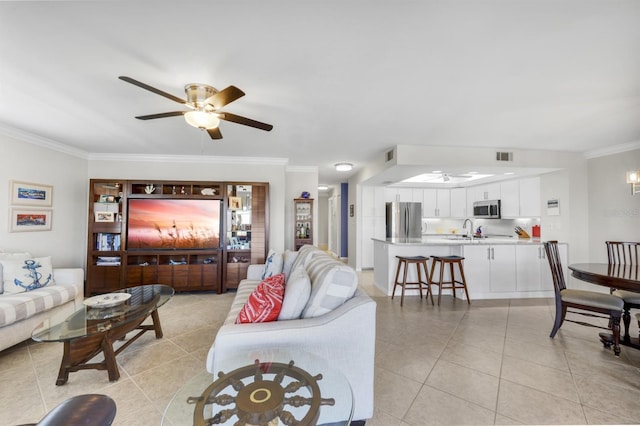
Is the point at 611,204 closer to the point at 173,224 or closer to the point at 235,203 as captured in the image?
the point at 235,203

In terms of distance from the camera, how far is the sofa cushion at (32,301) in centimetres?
238

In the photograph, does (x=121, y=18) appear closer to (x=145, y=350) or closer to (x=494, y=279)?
(x=145, y=350)

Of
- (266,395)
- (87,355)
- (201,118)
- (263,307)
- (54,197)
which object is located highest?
(201,118)

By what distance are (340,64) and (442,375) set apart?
254 cm

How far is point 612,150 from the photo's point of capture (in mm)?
3979

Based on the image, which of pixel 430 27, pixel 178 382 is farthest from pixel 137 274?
pixel 430 27

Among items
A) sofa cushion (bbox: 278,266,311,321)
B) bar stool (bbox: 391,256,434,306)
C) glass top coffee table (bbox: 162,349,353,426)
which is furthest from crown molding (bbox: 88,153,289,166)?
glass top coffee table (bbox: 162,349,353,426)

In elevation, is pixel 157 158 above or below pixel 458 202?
above

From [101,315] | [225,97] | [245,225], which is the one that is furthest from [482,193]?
[101,315]

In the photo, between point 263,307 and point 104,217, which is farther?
point 104,217

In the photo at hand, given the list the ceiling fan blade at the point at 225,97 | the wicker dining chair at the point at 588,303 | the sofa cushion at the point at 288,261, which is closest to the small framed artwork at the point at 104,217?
the sofa cushion at the point at 288,261

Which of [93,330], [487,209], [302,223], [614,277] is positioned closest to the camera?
[93,330]

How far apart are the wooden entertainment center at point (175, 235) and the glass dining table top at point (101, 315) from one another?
1.65 meters

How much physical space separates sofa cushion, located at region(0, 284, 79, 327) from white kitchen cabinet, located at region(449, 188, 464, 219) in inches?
283
